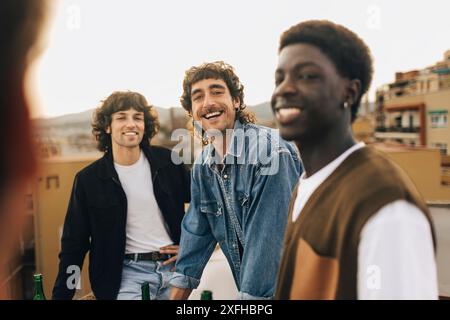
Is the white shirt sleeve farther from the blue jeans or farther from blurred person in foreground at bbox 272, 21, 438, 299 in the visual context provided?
the blue jeans

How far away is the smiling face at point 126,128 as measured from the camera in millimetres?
2033

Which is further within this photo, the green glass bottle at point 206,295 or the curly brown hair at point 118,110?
the curly brown hair at point 118,110

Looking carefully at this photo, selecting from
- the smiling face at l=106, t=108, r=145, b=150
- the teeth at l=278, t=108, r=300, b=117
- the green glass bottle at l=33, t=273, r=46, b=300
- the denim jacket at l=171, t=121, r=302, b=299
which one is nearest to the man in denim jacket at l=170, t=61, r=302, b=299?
the denim jacket at l=171, t=121, r=302, b=299

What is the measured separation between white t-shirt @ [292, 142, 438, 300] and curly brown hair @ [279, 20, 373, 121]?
42cm

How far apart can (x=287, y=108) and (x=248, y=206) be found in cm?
51

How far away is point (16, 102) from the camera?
1.81 metres

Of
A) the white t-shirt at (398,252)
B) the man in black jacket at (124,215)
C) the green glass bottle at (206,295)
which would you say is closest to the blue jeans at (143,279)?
the man in black jacket at (124,215)

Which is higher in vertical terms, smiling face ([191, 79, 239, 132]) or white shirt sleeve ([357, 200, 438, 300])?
smiling face ([191, 79, 239, 132])

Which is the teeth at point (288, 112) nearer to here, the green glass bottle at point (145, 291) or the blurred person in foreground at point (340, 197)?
the blurred person in foreground at point (340, 197)

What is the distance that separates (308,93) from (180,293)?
3.41 ft

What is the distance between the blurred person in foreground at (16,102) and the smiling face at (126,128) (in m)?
0.32

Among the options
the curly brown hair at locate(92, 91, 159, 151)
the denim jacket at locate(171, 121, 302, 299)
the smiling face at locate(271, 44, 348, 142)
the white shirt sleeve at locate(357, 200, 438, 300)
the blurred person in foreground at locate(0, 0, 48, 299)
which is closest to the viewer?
the white shirt sleeve at locate(357, 200, 438, 300)

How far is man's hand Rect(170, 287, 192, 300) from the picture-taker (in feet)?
6.80
